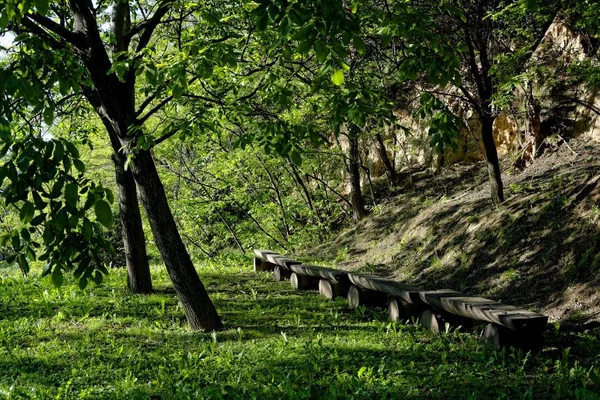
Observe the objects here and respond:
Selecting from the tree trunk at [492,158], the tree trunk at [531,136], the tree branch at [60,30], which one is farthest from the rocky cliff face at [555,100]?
the tree branch at [60,30]

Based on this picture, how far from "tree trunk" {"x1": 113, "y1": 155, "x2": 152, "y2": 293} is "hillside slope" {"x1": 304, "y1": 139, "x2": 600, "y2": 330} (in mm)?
4765

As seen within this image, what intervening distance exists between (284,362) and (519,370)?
90.6 inches

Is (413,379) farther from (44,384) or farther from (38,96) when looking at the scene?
(38,96)

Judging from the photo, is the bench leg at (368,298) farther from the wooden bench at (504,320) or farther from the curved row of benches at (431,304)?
the wooden bench at (504,320)

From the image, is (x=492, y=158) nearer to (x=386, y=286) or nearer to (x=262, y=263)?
(x=386, y=286)

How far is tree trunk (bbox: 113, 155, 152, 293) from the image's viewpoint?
9.25 metres

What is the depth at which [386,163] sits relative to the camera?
52.6 ft

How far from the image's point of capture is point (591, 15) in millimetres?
8375

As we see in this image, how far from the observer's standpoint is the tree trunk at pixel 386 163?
15977 mm

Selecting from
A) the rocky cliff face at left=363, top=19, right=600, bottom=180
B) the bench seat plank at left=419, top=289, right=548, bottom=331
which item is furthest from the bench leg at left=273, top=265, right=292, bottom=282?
the bench seat plank at left=419, top=289, right=548, bottom=331

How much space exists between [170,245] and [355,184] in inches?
351

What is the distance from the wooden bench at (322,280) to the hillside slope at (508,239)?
1.55 meters

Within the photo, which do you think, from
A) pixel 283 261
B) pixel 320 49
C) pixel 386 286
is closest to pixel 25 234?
pixel 320 49

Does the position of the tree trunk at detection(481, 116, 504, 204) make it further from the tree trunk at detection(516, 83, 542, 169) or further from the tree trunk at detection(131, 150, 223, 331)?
the tree trunk at detection(131, 150, 223, 331)
